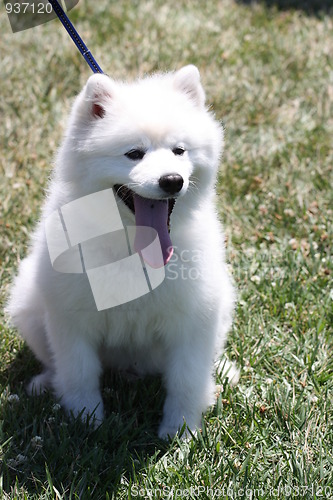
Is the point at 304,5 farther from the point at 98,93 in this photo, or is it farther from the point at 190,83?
the point at 98,93

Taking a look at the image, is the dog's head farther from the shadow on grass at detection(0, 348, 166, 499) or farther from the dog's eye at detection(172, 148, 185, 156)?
the shadow on grass at detection(0, 348, 166, 499)

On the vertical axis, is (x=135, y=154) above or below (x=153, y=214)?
above

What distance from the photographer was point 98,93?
2.69 metres

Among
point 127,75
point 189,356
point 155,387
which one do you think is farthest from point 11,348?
point 127,75

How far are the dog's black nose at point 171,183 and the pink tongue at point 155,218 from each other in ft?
0.71

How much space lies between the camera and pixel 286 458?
2783 millimetres

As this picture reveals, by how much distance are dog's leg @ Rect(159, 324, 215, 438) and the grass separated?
9 centimetres

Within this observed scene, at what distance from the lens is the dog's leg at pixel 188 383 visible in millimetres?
3008

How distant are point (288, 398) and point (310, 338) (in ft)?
1.73

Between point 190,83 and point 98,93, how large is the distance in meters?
0.45

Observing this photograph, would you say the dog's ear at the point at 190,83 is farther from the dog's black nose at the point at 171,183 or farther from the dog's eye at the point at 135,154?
the dog's black nose at the point at 171,183

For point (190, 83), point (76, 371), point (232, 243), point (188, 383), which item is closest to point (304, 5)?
point (232, 243)

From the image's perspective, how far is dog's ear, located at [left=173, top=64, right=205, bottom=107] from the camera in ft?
9.44

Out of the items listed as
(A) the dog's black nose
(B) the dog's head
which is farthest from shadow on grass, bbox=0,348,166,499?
(A) the dog's black nose
